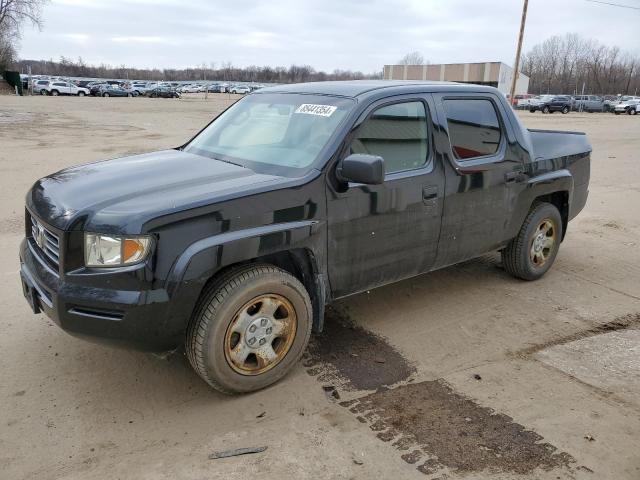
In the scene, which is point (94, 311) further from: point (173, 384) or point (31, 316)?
point (31, 316)

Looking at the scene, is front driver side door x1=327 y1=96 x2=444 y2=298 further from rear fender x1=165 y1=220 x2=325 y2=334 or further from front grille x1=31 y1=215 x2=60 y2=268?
front grille x1=31 y1=215 x2=60 y2=268

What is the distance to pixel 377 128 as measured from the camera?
12.8 feet

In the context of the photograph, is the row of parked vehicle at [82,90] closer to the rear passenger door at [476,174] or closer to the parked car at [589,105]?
the parked car at [589,105]

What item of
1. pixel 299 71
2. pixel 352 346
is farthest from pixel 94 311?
pixel 299 71

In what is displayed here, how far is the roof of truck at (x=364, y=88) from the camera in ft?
13.1

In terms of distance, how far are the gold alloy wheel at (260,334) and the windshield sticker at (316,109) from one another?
1.32 meters

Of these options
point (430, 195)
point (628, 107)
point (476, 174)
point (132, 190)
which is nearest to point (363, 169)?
point (430, 195)

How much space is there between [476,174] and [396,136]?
2.71ft

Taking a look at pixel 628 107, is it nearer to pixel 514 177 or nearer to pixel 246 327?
pixel 514 177

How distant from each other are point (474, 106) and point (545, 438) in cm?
269

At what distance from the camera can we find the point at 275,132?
4055 mm

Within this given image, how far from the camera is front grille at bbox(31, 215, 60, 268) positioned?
313 centimetres

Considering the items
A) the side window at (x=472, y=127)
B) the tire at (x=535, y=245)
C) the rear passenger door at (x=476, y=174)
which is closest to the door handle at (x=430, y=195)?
the rear passenger door at (x=476, y=174)

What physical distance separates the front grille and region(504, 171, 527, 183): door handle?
11.2 feet
